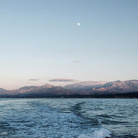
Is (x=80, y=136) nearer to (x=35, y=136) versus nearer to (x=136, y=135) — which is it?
(x=35, y=136)

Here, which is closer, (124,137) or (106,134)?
(124,137)

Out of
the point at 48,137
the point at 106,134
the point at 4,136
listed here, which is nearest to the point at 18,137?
the point at 4,136

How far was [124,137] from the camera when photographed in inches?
664

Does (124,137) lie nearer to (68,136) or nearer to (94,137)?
(94,137)

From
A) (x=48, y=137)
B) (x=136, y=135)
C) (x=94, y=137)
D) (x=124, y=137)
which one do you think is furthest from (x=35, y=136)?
(x=136, y=135)

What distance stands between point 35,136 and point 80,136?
449 cm

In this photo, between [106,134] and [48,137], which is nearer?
[48,137]

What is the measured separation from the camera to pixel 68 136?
17234mm

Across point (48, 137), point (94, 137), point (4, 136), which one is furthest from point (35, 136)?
point (94, 137)

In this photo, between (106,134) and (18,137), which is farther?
(106,134)

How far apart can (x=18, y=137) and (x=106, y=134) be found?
894 cm

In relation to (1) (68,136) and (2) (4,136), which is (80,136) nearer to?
(1) (68,136)

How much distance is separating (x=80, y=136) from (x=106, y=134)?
113 inches

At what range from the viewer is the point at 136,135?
17.6 meters
